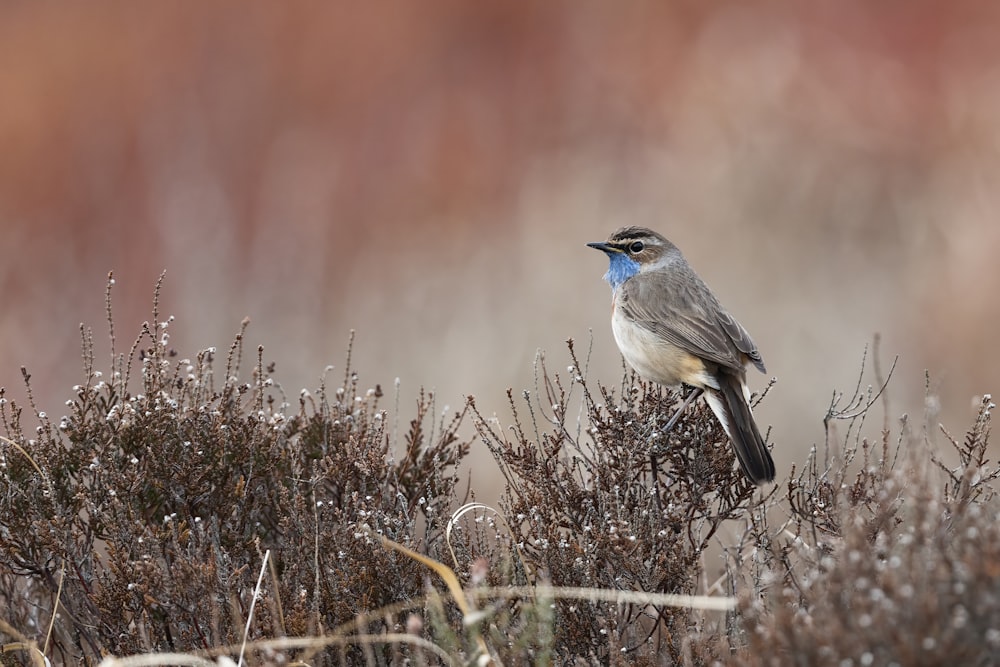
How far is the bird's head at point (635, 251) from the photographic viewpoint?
250 inches

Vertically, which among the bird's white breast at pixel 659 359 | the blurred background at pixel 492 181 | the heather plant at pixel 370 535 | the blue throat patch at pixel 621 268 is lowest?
the heather plant at pixel 370 535

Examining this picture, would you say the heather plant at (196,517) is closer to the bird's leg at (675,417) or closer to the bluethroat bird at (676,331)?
the bird's leg at (675,417)

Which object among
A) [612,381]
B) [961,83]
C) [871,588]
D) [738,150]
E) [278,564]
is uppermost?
[961,83]

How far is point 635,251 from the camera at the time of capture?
251 inches

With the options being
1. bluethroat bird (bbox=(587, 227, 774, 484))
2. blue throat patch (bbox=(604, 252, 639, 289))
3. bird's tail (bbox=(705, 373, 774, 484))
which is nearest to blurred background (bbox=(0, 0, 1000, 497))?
blue throat patch (bbox=(604, 252, 639, 289))

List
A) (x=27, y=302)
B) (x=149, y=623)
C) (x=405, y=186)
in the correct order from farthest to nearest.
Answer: (x=405, y=186), (x=27, y=302), (x=149, y=623)

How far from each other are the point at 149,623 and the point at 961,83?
38.9 feet

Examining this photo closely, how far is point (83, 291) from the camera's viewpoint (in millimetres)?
13266

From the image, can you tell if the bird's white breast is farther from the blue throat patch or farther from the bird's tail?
the blue throat patch

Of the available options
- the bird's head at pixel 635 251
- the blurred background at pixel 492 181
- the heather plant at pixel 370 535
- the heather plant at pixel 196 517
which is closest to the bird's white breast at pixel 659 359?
the heather plant at pixel 370 535

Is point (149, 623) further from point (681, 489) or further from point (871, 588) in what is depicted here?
point (871, 588)

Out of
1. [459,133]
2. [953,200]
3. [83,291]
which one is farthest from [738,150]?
[83,291]

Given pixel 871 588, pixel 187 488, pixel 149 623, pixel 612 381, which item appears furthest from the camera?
pixel 612 381

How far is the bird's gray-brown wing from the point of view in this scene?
5500 mm
